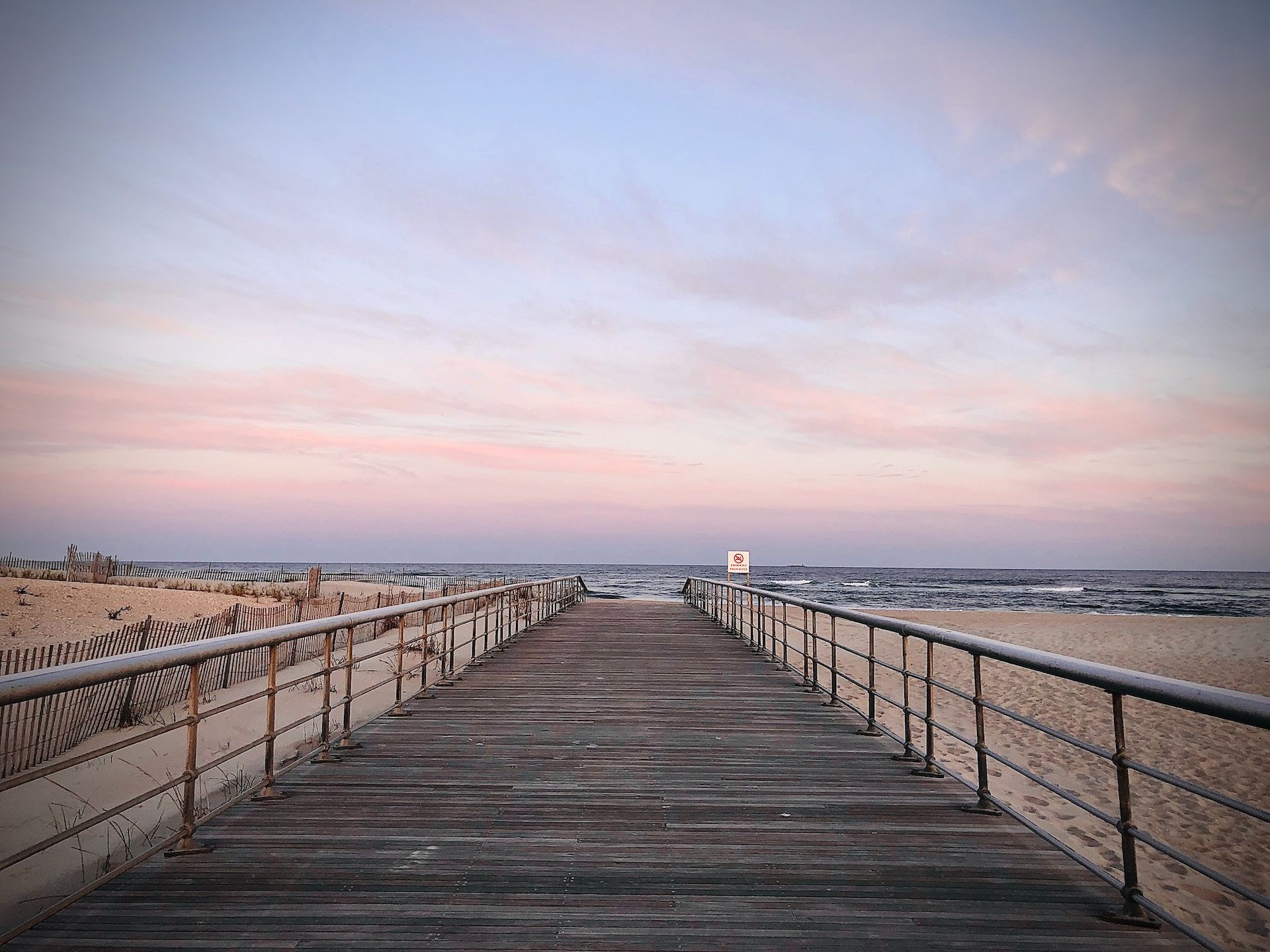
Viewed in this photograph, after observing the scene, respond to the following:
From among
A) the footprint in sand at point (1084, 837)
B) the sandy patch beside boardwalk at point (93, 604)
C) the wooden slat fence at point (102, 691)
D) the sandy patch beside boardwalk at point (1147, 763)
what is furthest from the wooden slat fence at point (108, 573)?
the footprint in sand at point (1084, 837)

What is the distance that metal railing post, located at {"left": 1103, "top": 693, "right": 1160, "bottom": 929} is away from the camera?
2.82 meters

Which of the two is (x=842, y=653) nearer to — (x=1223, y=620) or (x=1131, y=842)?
(x=1131, y=842)

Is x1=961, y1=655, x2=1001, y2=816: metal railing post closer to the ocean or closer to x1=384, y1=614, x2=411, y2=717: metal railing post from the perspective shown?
x1=384, y1=614, x2=411, y2=717: metal railing post

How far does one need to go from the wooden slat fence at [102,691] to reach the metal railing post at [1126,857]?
17.8 feet

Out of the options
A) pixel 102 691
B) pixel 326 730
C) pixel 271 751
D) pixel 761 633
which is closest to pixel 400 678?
pixel 326 730

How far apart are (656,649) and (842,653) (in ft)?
31.0

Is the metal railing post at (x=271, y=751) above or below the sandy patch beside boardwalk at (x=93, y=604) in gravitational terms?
above

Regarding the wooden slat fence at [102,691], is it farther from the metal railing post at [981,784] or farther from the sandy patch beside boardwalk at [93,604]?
the metal railing post at [981,784]

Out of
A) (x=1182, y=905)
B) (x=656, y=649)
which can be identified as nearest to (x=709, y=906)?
(x=1182, y=905)

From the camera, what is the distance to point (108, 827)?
6.21 m

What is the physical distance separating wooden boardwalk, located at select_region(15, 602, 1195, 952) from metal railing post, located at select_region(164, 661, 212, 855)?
84 mm

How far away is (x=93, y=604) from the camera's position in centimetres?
2375

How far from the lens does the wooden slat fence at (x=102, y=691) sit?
7719mm

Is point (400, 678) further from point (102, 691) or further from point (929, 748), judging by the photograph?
point (102, 691)
